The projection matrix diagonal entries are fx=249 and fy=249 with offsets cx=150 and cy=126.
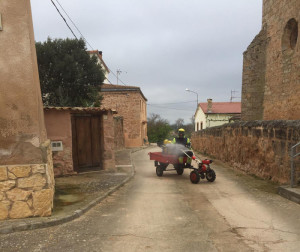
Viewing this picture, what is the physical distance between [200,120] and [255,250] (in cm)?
3719

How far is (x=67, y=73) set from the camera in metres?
18.1

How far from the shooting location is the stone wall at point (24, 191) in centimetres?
462

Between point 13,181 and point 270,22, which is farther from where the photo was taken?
point 270,22

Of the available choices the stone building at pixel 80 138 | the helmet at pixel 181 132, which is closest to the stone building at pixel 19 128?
the stone building at pixel 80 138

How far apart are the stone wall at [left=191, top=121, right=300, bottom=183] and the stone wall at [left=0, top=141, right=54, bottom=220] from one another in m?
6.01

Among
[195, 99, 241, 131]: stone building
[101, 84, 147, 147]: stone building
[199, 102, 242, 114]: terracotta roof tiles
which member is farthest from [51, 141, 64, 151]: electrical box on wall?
[199, 102, 242, 114]: terracotta roof tiles

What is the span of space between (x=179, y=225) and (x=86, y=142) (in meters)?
6.61

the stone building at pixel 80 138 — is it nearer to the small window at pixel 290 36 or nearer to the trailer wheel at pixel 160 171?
the trailer wheel at pixel 160 171

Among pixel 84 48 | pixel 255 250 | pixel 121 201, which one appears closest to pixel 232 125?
pixel 121 201

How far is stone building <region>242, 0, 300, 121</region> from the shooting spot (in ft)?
30.9

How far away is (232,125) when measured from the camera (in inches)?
448

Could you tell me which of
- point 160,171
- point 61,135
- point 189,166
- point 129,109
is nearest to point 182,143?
point 189,166

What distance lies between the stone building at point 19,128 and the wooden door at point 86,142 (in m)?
4.95

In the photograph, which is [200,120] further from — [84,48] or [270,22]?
[270,22]
